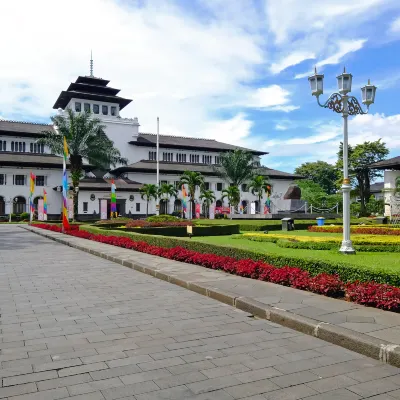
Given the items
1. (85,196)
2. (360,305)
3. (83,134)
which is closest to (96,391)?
(360,305)

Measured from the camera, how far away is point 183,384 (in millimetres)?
3879

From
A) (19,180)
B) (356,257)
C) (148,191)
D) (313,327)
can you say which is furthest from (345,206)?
(19,180)

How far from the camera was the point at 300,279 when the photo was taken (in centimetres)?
788

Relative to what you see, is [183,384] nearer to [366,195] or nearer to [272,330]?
[272,330]

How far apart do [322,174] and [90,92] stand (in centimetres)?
4755

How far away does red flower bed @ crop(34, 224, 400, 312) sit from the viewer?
622cm

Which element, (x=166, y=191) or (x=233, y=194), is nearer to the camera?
(x=233, y=194)

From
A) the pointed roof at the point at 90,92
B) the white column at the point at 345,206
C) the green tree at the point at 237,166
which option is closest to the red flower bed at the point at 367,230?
the white column at the point at 345,206

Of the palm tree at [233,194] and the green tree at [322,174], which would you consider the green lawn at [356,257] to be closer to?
the palm tree at [233,194]

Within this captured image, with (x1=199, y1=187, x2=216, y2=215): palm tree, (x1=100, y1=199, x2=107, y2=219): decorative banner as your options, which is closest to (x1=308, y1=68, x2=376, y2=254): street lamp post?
(x1=100, y1=199, x2=107, y2=219): decorative banner

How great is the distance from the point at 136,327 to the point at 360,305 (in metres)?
3.46

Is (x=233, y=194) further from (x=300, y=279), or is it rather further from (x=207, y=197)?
(x=300, y=279)

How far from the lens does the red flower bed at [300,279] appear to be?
6.22m

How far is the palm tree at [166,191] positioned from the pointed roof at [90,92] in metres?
17.0
